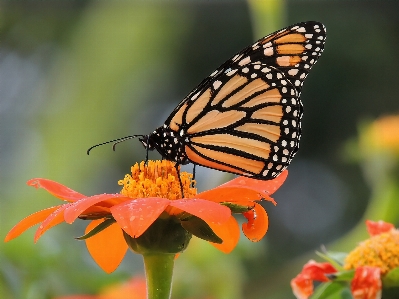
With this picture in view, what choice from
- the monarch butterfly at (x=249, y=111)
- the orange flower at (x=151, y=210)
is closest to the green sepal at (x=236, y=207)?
the orange flower at (x=151, y=210)

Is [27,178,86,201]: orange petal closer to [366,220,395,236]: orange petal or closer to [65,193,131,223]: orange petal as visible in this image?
[65,193,131,223]: orange petal

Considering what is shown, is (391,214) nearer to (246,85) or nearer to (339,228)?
(246,85)

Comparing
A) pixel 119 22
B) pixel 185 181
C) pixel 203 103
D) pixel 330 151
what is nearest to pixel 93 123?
pixel 119 22

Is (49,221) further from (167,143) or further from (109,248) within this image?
(167,143)

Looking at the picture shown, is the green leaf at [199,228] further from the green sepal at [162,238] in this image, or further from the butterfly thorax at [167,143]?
the butterfly thorax at [167,143]

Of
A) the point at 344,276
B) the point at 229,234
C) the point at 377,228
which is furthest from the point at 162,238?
the point at 377,228

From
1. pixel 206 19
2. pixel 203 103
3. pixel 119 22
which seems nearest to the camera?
pixel 203 103
